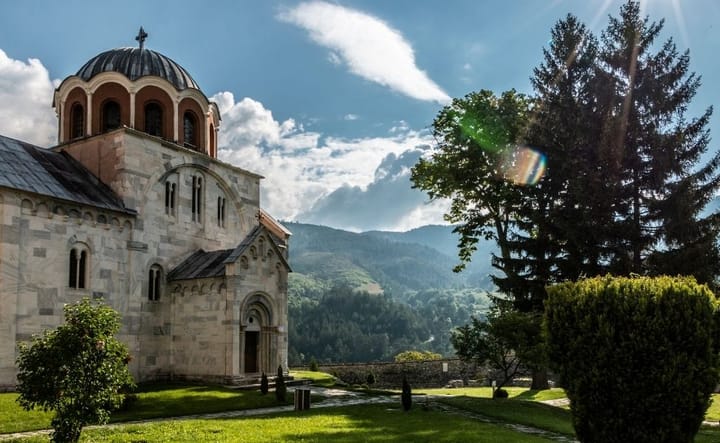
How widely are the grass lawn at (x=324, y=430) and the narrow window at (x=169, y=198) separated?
14.0 metres

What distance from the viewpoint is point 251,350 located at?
96.0 ft

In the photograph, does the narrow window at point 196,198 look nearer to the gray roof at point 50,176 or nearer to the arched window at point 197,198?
the arched window at point 197,198

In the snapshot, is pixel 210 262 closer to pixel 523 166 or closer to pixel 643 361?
pixel 523 166

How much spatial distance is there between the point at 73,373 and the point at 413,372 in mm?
33200

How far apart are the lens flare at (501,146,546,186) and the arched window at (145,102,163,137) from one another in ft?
58.0

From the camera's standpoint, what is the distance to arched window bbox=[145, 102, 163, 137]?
30531 millimetres

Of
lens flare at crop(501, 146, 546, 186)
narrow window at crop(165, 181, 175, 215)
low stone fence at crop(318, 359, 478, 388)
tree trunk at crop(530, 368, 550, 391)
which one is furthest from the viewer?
low stone fence at crop(318, 359, 478, 388)

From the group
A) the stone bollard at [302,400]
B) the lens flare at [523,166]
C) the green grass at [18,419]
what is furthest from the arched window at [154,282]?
the lens flare at [523,166]

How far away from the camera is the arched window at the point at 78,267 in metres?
24.9

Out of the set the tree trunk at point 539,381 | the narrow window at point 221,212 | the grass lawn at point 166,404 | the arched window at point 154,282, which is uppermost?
the narrow window at point 221,212

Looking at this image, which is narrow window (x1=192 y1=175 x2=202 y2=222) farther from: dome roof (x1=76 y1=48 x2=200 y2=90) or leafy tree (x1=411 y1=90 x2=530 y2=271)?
leafy tree (x1=411 y1=90 x2=530 y2=271)

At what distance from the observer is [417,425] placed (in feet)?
57.0

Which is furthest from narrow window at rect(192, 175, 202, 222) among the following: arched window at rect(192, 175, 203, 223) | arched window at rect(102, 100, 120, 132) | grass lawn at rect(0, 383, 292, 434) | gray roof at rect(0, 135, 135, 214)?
grass lawn at rect(0, 383, 292, 434)

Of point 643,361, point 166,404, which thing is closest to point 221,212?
point 166,404
